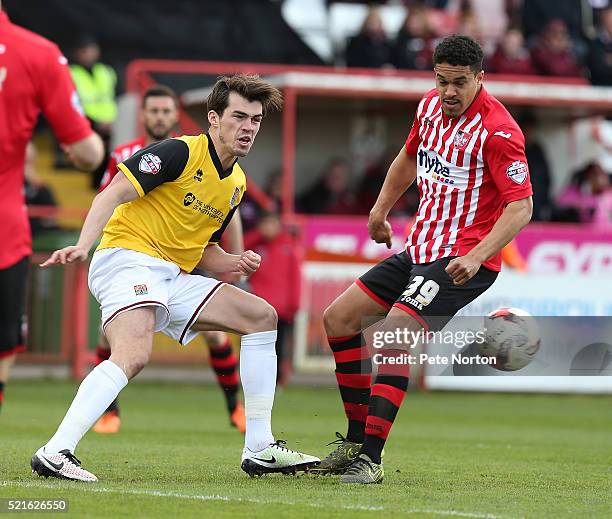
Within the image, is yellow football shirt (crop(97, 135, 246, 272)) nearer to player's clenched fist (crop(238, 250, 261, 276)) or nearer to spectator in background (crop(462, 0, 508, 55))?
player's clenched fist (crop(238, 250, 261, 276))

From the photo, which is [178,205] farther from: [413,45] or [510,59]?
[510,59]

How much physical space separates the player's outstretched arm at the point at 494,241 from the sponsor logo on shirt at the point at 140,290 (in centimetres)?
156

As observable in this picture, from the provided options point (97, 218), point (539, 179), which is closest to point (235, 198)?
point (97, 218)

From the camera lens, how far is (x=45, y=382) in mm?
16062

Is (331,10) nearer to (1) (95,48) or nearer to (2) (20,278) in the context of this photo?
(1) (95,48)

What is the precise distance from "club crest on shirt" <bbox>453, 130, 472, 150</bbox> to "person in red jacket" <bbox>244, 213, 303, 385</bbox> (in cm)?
858

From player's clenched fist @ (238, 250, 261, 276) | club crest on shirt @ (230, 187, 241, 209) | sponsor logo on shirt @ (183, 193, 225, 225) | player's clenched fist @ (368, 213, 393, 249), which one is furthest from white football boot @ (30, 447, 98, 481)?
player's clenched fist @ (368, 213, 393, 249)

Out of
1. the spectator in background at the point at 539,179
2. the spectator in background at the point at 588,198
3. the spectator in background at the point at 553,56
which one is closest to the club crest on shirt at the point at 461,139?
the spectator in background at the point at 539,179

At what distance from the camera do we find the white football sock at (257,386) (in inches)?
285

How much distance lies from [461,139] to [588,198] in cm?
1203

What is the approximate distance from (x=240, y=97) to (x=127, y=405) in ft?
22.8

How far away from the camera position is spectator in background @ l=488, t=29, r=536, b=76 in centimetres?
1967

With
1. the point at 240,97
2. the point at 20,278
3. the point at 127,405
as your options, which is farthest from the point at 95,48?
the point at 240,97

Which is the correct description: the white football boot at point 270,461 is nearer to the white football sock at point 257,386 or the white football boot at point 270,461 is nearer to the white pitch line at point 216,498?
the white football sock at point 257,386
